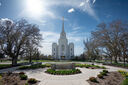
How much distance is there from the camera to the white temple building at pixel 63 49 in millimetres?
65125

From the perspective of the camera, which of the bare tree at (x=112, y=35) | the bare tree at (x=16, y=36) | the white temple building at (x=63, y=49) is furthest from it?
the white temple building at (x=63, y=49)

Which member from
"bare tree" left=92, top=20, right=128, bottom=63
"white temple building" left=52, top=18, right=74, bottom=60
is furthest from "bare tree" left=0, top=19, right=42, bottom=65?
"white temple building" left=52, top=18, right=74, bottom=60

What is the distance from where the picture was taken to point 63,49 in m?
66.2

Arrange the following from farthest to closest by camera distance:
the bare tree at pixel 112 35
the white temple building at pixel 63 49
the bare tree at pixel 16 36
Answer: the white temple building at pixel 63 49 → the bare tree at pixel 112 35 → the bare tree at pixel 16 36

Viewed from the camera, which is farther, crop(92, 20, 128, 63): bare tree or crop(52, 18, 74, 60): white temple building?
crop(52, 18, 74, 60): white temple building

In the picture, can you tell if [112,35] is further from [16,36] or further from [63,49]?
[63,49]

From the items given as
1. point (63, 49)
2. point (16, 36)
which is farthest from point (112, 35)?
point (63, 49)

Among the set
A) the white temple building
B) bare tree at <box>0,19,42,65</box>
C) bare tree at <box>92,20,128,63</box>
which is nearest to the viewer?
bare tree at <box>0,19,42,65</box>

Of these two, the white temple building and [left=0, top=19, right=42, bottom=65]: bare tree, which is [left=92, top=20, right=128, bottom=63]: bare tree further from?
the white temple building

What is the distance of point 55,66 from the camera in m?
16.5

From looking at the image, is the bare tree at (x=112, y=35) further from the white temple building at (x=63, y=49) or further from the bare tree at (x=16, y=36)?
the white temple building at (x=63, y=49)

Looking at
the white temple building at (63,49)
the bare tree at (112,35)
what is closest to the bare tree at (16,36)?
the bare tree at (112,35)

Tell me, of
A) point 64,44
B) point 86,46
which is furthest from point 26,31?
point 64,44

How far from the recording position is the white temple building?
65.1 meters
